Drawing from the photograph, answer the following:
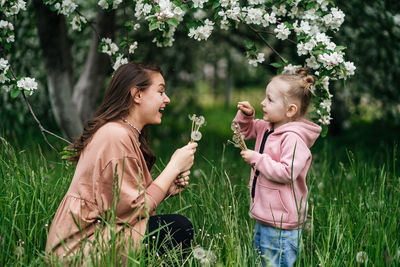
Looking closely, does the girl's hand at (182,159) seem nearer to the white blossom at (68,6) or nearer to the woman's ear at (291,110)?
the woman's ear at (291,110)

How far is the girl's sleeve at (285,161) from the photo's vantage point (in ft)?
7.23

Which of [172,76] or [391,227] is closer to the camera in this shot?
[391,227]

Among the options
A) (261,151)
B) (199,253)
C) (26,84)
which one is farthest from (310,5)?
(26,84)

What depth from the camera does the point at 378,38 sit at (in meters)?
4.67

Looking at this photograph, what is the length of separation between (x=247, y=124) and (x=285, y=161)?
0.44 metres

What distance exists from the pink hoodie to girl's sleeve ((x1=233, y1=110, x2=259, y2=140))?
21 cm

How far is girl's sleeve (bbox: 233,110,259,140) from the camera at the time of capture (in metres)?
2.57

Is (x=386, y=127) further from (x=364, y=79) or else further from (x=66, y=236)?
(x=66, y=236)

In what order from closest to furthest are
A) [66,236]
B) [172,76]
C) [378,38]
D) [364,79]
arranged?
1. [66,236]
2. [378,38]
3. [364,79]
4. [172,76]

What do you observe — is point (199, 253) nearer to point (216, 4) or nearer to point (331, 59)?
point (331, 59)

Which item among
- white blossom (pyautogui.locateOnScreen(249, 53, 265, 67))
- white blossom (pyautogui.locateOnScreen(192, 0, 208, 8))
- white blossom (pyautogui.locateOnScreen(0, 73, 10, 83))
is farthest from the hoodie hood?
white blossom (pyautogui.locateOnScreen(0, 73, 10, 83))

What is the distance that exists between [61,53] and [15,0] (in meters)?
1.59

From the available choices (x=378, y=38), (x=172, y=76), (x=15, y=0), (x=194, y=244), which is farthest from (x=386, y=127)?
(x=15, y=0)

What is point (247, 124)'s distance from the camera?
2598mm
